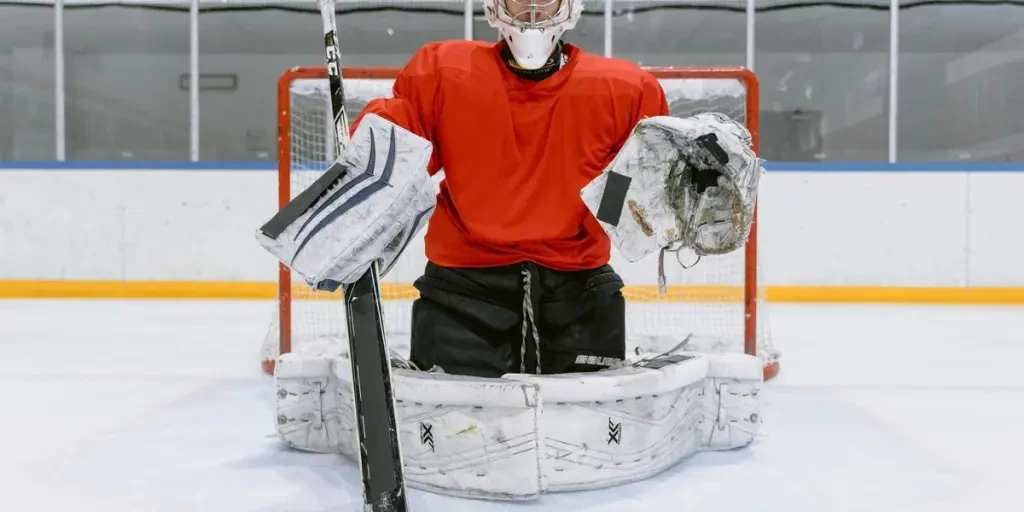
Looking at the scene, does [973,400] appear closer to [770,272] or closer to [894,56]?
[770,272]

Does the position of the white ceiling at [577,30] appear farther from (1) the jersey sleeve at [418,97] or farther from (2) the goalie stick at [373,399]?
(2) the goalie stick at [373,399]

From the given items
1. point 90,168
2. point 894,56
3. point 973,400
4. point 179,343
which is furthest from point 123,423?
point 894,56

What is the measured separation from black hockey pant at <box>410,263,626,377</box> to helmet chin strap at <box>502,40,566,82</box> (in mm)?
332

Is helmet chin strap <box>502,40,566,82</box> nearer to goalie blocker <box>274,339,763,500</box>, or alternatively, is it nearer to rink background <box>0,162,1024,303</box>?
goalie blocker <box>274,339,763,500</box>

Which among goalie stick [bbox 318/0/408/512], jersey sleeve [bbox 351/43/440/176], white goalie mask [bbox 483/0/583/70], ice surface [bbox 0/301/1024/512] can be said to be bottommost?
ice surface [bbox 0/301/1024/512]

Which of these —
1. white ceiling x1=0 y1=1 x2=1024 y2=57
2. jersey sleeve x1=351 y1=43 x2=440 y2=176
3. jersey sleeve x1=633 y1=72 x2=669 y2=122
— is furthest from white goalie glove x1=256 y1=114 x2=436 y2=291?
white ceiling x1=0 y1=1 x2=1024 y2=57

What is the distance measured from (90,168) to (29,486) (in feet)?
12.9

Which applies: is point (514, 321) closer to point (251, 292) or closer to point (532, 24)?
point (532, 24)

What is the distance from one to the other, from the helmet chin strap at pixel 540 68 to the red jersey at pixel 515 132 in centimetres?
1

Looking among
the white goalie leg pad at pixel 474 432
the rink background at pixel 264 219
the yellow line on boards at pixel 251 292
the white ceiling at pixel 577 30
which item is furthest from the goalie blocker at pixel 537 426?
the white ceiling at pixel 577 30

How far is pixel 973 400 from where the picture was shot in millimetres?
1982

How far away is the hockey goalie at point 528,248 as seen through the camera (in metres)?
1.14

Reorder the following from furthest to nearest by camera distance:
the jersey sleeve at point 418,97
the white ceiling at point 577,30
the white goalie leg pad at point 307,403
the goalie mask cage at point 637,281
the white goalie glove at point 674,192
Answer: the white ceiling at point 577,30
the goalie mask cage at point 637,281
the white goalie leg pad at point 307,403
the jersey sleeve at point 418,97
the white goalie glove at point 674,192

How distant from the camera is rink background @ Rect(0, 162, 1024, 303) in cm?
449
